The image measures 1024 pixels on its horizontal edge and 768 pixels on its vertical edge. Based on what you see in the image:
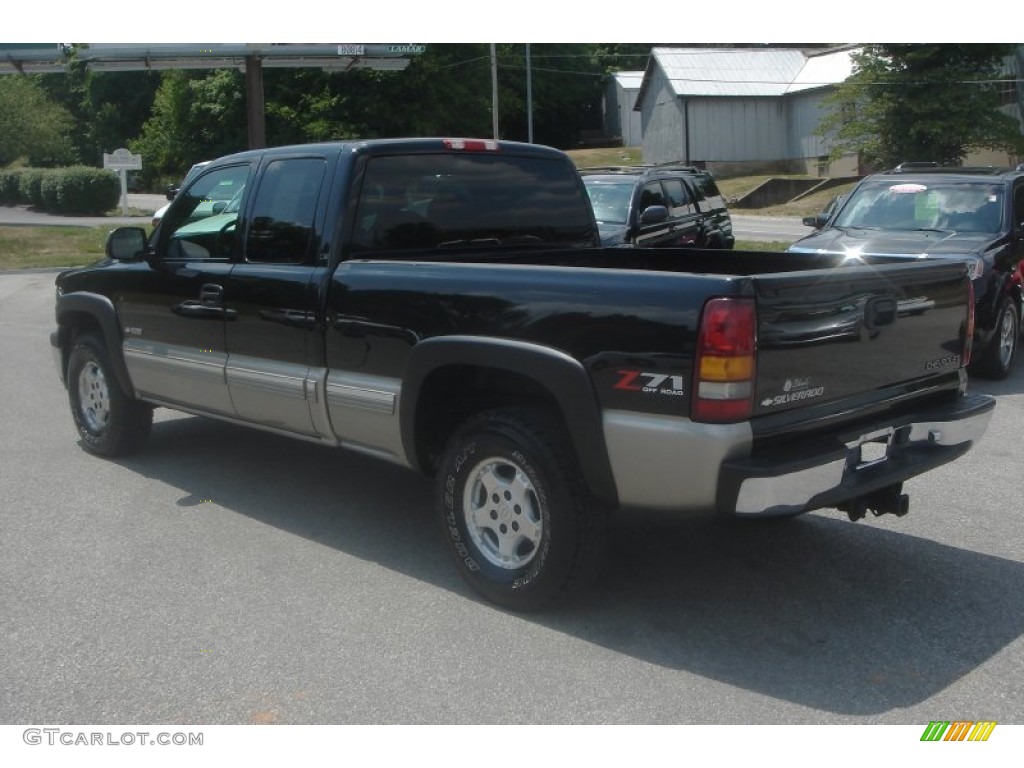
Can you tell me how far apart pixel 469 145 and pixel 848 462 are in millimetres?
2705

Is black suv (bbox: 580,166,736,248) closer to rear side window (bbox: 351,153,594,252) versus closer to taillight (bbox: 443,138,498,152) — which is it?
rear side window (bbox: 351,153,594,252)

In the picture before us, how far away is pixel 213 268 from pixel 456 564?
2.36 meters

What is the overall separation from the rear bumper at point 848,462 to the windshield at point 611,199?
7.55 metres

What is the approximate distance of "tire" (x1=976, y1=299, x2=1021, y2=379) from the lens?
970cm

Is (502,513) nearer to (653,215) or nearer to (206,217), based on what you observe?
(206,217)

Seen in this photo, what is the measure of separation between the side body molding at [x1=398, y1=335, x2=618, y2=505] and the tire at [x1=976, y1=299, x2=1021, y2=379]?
6.47 meters

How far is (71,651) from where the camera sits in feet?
14.6

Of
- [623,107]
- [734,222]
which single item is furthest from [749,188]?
[623,107]

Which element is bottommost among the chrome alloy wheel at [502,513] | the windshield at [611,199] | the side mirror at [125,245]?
the chrome alloy wheel at [502,513]

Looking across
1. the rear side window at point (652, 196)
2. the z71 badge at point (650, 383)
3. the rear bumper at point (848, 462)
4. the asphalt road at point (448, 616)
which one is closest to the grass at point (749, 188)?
the rear side window at point (652, 196)

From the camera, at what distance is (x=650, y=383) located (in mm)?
4156

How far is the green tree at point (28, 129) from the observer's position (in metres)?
53.4

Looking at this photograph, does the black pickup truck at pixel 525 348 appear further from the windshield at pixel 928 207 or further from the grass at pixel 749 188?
the grass at pixel 749 188

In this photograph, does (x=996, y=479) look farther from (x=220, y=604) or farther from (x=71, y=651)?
(x=71, y=651)
